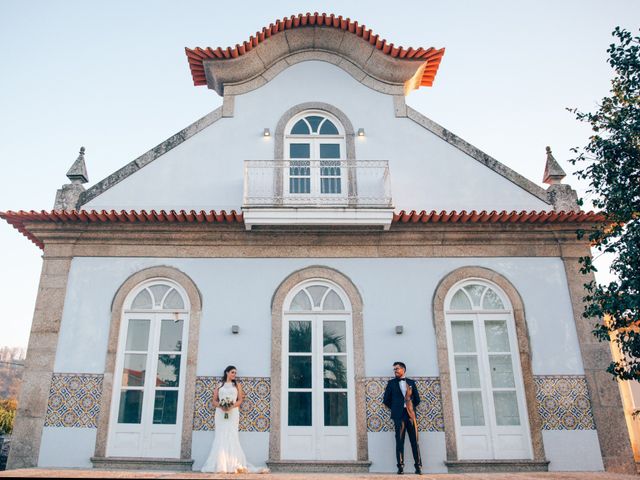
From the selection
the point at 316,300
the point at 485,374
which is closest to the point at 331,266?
the point at 316,300

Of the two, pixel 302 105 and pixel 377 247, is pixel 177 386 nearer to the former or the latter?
pixel 377 247

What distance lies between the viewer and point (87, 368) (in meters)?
8.33

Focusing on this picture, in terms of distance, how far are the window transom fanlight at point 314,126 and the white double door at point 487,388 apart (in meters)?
4.36

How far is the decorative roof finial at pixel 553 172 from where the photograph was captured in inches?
379

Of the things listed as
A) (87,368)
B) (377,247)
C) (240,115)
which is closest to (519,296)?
(377,247)

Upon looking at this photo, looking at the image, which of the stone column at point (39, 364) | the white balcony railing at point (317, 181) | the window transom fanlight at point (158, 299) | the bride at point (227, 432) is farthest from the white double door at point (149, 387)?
the white balcony railing at point (317, 181)

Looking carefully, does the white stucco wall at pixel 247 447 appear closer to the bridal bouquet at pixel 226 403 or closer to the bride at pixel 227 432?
the bride at pixel 227 432

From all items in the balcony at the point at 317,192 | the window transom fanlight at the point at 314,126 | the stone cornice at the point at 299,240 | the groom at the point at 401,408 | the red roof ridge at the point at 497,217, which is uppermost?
the window transom fanlight at the point at 314,126

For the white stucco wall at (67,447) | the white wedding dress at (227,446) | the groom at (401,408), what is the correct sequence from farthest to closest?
1. the white stucco wall at (67,447)
2. the groom at (401,408)
3. the white wedding dress at (227,446)

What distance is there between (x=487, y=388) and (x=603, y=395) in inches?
72.6

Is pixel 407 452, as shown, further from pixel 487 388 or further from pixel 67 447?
pixel 67 447

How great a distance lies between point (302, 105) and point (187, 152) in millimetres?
2497

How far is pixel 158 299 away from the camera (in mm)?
8852

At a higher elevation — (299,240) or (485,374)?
(299,240)
